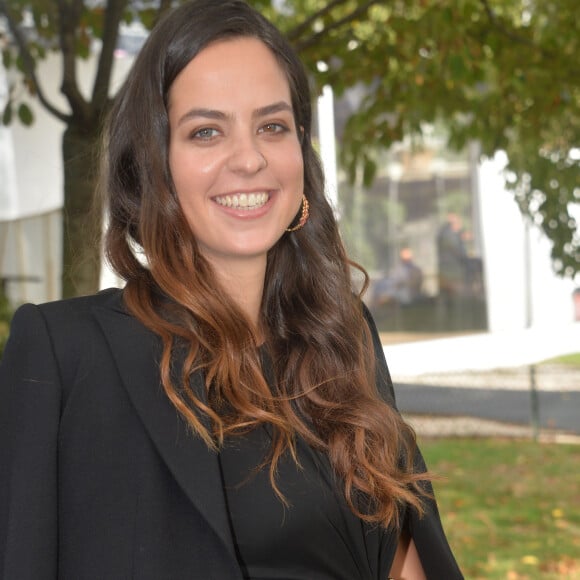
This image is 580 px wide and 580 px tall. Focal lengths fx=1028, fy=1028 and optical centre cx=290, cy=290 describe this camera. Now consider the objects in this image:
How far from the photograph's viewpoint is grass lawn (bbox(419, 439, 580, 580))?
6324 millimetres

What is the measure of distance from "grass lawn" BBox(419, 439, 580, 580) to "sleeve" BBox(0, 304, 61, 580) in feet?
15.6

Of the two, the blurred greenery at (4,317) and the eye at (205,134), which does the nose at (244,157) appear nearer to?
the eye at (205,134)

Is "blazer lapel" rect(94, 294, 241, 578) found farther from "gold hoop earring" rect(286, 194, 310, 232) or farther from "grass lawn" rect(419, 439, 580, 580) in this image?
"grass lawn" rect(419, 439, 580, 580)

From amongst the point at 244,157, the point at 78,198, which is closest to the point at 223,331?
the point at 244,157

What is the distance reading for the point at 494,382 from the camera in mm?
10820

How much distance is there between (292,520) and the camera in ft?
6.78

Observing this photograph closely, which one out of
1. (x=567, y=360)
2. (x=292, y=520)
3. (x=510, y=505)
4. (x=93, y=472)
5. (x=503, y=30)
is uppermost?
(x=503, y=30)

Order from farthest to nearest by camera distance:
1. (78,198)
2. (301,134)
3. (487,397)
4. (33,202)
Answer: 1. (487,397)
2. (33,202)
3. (78,198)
4. (301,134)

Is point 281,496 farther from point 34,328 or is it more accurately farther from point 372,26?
point 372,26

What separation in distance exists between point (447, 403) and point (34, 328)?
828cm

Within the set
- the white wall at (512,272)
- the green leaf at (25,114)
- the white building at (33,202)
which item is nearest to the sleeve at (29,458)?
the green leaf at (25,114)

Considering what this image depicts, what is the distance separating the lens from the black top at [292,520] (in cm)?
204

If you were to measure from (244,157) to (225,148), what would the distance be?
0.05 meters

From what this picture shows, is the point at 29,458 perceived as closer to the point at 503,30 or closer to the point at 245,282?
the point at 245,282
